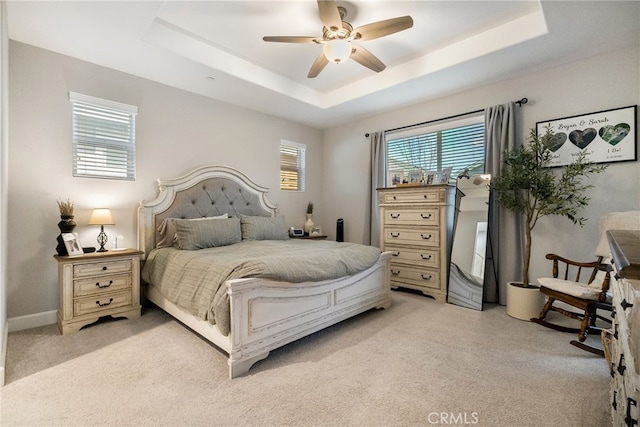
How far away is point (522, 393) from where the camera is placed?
178 centimetres

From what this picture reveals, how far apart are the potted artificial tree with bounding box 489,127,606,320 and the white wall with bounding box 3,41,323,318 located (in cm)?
362

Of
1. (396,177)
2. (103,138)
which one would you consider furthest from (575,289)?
(103,138)

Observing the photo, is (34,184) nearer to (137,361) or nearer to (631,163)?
(137,361)

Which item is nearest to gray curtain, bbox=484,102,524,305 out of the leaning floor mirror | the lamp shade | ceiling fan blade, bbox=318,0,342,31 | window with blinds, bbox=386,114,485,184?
the leaning floor mirror

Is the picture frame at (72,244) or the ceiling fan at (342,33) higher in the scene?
the ceiling fan at (342,33)

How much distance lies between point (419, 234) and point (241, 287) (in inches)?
100

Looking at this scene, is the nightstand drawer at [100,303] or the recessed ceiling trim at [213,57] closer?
the nightstand drawer at [100,303]

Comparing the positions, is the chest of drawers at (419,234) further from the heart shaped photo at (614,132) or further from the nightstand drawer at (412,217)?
the heart shaped photo at (614,132)

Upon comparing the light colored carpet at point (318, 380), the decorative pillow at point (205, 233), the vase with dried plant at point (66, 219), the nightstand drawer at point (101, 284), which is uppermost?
the vase with dried plant at point (66, 219)

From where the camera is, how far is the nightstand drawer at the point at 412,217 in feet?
11.8

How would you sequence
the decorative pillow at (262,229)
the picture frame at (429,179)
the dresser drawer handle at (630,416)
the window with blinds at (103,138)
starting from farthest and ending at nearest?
the picture frame at (429,179) → the decorative pillow at (262,229) → the window with blinds at (103,138) → the dresser drawer handle at (630,416)

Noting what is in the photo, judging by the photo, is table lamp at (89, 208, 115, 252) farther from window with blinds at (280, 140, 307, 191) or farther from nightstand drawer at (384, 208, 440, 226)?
nightstand drawer at (384, 208, 440, 226)

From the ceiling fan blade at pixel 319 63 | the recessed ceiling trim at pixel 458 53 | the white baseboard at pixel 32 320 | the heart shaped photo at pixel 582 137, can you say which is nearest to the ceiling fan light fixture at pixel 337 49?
the ceiling fan blade at pixel 319 63

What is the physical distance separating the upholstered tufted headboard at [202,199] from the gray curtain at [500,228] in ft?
10.0
